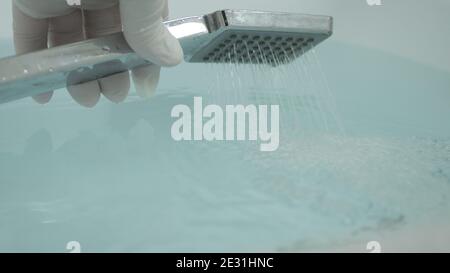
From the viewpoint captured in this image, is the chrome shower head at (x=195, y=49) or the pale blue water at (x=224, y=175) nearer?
the chrome shower head at (x=195, y=49)

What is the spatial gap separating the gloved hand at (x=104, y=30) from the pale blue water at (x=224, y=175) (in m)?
0.21

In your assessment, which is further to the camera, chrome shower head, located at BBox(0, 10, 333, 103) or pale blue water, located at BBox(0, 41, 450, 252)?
pale blue water, located at BBox(0, 41, 450, 252)

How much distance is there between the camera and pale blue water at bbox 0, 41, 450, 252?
3.09 ft

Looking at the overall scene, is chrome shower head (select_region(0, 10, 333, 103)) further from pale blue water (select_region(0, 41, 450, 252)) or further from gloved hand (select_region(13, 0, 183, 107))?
pale blue water (select_region(0, 41, 450, 252))

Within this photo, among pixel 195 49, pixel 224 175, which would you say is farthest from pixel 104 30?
pixel 224 175

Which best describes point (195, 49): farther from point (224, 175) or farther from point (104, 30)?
point (224, 175)

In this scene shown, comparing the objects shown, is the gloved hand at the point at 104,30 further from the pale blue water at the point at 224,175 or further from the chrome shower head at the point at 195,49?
the pale blue water at the point at 224,175

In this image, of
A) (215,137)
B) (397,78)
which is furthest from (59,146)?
(397,78)

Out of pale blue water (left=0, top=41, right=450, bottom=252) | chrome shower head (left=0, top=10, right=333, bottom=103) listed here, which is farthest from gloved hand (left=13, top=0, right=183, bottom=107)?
pale blue water (left=0, top=41, right=450, bottom=252)

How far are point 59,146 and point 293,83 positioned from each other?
554 mm

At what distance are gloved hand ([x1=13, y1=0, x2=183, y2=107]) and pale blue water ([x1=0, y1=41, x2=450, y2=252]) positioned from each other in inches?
8.2

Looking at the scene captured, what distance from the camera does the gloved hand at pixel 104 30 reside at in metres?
0.51

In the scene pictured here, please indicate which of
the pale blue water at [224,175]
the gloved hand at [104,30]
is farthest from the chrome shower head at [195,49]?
the pale blue water at [224,175]

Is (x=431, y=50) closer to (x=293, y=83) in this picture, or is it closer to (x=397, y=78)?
(x=397, y=78)
